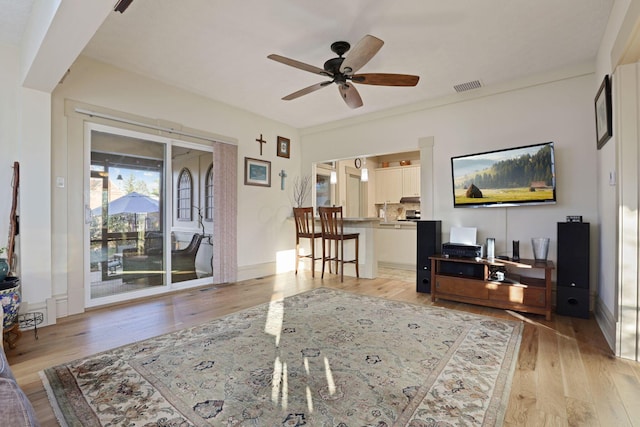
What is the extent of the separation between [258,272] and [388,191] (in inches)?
158

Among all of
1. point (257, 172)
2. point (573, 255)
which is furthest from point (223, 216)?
point (573, 255)

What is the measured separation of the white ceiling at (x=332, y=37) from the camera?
2.44 meters

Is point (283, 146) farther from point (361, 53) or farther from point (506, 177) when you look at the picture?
point (506, 177)

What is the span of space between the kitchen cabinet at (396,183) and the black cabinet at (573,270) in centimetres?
407

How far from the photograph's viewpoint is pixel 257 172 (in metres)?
5.05

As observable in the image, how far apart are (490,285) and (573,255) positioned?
2.61ft

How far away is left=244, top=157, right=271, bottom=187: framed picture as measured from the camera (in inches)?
193

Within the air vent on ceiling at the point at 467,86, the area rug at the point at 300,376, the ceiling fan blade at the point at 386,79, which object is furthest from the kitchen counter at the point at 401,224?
the ceiling fan blade at the point at 386,79

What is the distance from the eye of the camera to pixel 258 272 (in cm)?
500

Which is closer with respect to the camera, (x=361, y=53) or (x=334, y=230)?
(x=361, y=53)

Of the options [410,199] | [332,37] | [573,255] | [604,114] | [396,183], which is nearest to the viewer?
[604,114]

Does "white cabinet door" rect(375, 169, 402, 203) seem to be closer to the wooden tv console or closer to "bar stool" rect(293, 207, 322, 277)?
"bar stool" rect(293, 207, 322, 277)

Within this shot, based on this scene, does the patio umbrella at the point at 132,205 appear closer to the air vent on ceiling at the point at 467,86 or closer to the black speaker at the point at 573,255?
the air vent on ceiling at the point at 467,86

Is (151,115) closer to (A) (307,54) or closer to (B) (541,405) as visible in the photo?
(A) (307,54)
